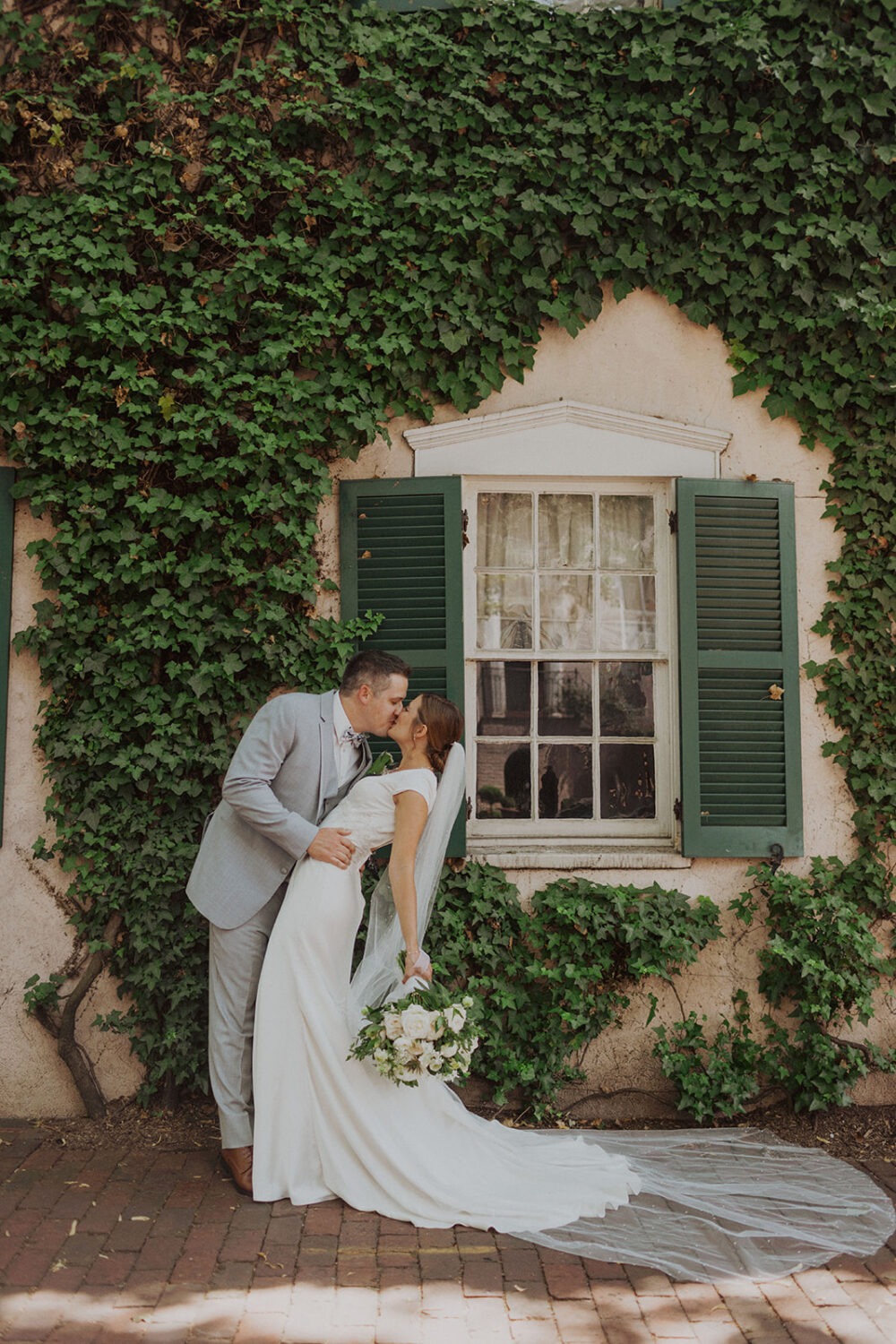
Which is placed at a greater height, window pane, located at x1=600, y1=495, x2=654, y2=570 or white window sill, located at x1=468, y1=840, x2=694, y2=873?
window pane, located at x1=600, y1=495, x2=654, y2=570

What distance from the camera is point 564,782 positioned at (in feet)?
19.1

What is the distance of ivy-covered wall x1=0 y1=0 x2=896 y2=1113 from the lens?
17.4 feet

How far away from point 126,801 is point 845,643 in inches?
139

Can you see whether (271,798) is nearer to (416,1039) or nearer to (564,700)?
(416,1039)

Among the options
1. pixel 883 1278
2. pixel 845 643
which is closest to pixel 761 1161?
pixel 883 1278

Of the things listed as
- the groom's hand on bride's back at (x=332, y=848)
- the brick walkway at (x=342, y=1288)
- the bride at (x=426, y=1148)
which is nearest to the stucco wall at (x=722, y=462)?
the bride at (x=426, y=1148)

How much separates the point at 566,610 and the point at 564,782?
2.85 feet

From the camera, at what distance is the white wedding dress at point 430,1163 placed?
13.5 ft

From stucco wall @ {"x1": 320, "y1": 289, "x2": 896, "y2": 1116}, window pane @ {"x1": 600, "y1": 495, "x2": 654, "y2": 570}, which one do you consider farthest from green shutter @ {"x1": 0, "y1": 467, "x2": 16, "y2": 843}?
window pane @ {"x1": 600, "y1": 495, "x2": 654, "y2": 570}

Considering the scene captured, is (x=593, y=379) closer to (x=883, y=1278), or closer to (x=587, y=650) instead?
(x=587, y=650)

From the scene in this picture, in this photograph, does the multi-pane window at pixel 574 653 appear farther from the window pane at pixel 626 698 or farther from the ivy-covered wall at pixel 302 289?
the ivy-covered wall at pixel 302 289

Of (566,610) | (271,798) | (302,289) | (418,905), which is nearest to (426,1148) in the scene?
(418,905)

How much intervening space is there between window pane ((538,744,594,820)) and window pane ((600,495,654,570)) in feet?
3.16

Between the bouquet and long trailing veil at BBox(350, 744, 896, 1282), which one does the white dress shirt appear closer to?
long trailing veil at BBox(350, 744, 896, 1282)
